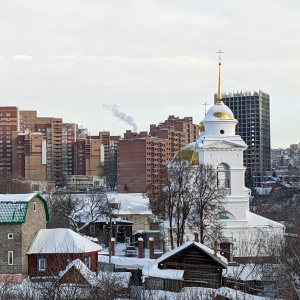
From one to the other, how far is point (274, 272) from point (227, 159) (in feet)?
52.8

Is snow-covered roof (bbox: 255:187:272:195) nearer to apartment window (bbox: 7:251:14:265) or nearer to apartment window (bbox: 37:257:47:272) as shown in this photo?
apartment window (bbox: 37:257:47:272)

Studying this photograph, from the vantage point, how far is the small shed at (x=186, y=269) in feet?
98.2

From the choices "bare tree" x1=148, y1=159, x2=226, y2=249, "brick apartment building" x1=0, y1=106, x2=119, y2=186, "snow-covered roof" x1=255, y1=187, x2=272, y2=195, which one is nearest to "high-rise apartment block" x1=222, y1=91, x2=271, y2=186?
"brick apartment building" x1=0, y1=106, x2=119, y2=186

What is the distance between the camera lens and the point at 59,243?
3606cm

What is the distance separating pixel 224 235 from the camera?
139 ft

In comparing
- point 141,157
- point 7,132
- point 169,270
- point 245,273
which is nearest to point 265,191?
point 141,157

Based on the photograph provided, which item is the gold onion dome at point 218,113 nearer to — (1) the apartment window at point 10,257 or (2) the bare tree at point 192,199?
(2) the bare tree at point 192,199

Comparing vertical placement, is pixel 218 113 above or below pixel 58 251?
above

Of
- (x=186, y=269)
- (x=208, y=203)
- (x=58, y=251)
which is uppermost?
(x=208, y=203)


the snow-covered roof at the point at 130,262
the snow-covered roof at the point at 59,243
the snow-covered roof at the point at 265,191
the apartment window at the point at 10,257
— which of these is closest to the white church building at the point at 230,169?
the snow-covered roof at the point at 130,262

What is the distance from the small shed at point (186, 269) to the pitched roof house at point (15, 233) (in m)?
7.13

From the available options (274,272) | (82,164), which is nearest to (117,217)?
(274,272)

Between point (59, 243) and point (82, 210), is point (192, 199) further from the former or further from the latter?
point (82, 210)

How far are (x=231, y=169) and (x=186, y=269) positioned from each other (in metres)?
13.2
